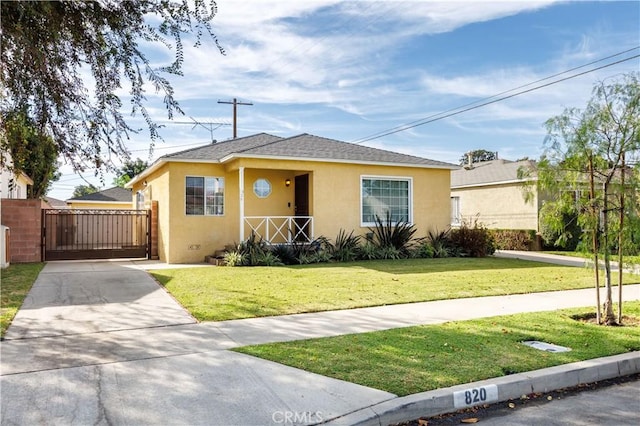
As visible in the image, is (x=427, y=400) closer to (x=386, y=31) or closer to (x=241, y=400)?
(x=241, y=400)

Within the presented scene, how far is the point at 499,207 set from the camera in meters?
22.8

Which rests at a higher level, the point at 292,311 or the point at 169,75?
the point at 169,75

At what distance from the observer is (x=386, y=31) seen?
14258 millimetres

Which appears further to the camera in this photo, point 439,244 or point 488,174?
point 488,174

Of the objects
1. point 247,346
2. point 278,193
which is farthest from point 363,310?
point 278,193

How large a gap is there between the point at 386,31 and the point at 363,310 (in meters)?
10.2

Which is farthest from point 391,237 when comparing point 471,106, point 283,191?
point 471,106

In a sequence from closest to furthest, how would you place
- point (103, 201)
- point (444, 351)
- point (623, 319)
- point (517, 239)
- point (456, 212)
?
point (444, 351)
point (623, 319)
point (517, 239)
point (456, 212)
point (103, 201)

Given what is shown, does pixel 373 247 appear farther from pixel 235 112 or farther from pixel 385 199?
pixel 235 112

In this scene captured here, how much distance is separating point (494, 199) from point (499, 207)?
21.1 inches

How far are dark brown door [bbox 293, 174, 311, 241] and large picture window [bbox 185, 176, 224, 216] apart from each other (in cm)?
280

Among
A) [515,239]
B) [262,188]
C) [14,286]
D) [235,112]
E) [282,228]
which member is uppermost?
[235,112]

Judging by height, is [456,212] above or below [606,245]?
above

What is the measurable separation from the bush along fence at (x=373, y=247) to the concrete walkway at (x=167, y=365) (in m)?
5.56
